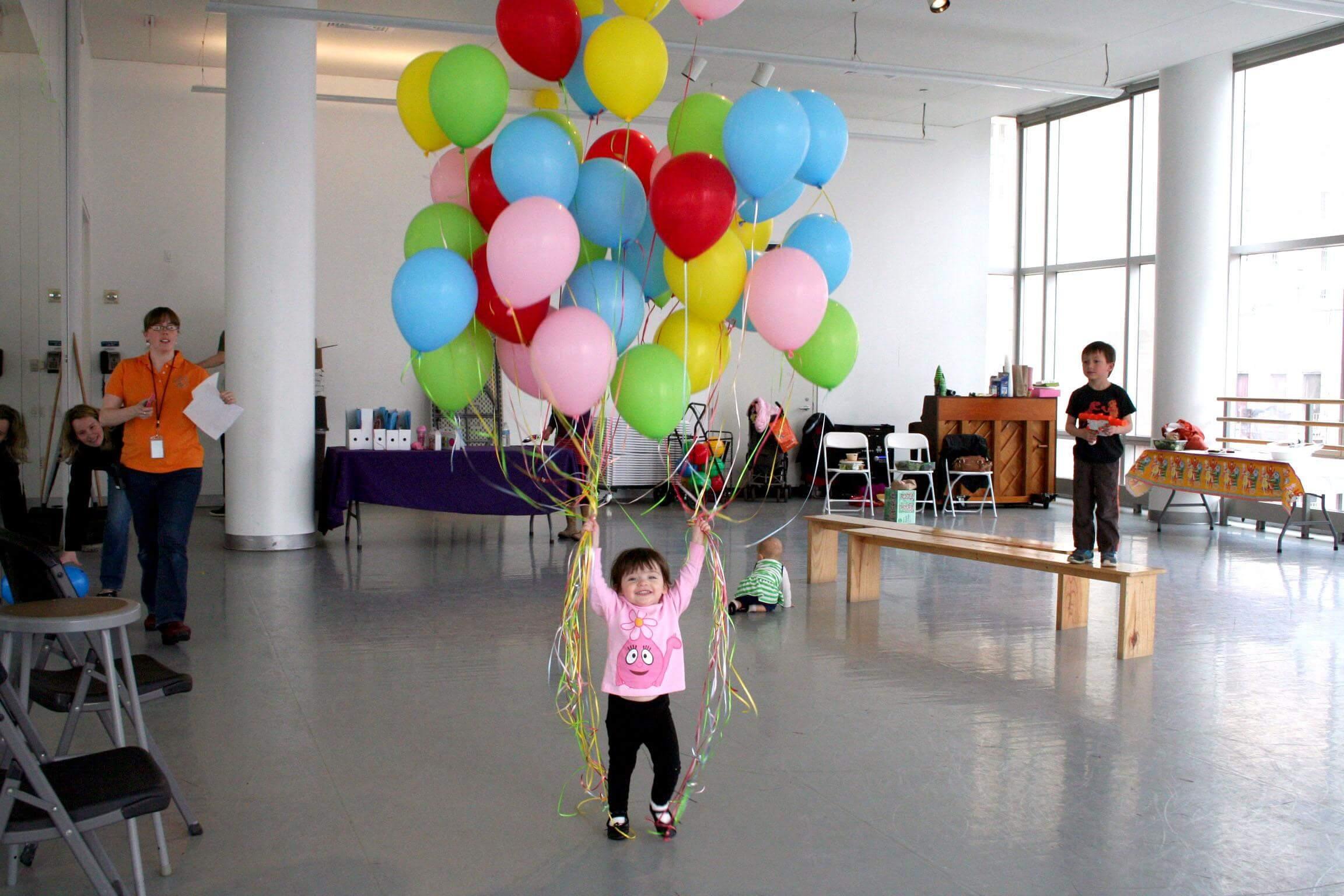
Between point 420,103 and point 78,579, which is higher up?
point 420,103

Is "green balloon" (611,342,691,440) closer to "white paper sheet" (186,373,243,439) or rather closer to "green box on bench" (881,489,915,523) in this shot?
"white paper sheet" (186,373,243,439)

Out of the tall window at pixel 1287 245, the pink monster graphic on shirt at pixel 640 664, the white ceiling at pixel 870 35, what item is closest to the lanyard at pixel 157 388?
the pink monster graphic on shirt at pixel 640 664

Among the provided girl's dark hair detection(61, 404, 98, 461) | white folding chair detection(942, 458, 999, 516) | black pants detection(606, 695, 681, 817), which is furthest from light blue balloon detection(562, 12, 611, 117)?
white folding chair detection(942, 458, 999, 516)

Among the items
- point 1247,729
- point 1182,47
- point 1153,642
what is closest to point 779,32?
point 1182,47

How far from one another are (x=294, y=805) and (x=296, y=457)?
5.27 m

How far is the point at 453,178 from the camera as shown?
136 inches

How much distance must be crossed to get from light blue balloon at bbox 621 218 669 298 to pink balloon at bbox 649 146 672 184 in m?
0.15

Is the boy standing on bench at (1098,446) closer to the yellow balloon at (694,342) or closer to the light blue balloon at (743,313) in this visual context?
the light blue balloon at (743,313)

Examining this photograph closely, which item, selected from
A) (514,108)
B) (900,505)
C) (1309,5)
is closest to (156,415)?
(900,505)

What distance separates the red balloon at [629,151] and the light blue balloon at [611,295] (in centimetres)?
31

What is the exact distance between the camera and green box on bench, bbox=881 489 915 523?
870cm

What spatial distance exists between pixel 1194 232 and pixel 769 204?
855cm

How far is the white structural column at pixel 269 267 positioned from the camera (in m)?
7.96

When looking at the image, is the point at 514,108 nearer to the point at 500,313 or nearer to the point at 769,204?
the point at 769,204
